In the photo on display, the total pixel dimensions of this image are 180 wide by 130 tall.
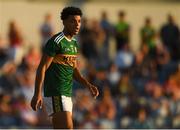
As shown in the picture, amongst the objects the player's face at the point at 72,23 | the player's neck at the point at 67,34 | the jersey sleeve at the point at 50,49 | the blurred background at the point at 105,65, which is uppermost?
the player's face at the point at 72,23

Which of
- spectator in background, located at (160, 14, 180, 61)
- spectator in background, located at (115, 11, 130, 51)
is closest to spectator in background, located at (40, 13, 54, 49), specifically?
spectator in background, located at (115, 11, 130, 51)

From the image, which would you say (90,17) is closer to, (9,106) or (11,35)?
(11,35)

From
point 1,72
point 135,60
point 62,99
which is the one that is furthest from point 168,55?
point 62,99

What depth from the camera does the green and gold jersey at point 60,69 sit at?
31.9 ft

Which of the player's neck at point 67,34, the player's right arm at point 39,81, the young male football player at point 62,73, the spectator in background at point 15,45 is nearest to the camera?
the player's right arm at point 39,81

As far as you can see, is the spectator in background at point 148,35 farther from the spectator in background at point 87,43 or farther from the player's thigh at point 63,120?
the player's thigh at point 63,120

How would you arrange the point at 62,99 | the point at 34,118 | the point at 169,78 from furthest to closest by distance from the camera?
the point at 169,78 < the point at 34,118 < the point at 62,99

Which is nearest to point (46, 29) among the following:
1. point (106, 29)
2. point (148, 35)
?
point (106, 29)

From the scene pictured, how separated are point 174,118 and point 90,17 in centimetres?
595

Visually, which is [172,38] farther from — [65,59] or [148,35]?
[65,59]

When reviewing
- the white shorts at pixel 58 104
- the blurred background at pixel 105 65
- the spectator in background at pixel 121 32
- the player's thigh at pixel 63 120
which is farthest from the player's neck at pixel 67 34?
the spectator in background at pixel 121 32

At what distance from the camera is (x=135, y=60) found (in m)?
19.2

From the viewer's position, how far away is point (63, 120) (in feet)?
31.7

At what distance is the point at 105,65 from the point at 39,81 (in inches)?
405
